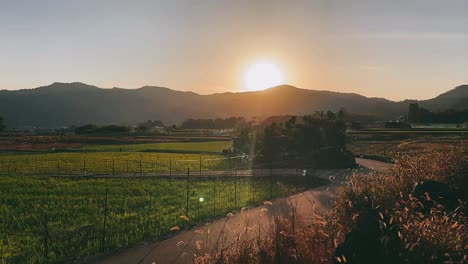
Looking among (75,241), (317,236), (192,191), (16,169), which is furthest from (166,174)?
(317,236)

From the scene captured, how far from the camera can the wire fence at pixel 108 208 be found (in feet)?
47.1

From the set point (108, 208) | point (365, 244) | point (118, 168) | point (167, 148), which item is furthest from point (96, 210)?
point (167, 148)

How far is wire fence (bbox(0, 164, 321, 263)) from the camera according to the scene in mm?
14367

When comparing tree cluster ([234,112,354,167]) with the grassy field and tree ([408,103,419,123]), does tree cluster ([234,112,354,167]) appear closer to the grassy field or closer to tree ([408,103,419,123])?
the grassy field

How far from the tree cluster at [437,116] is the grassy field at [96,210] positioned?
321 ft

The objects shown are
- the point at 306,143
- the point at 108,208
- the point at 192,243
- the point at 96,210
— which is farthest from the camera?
the point at 306,143

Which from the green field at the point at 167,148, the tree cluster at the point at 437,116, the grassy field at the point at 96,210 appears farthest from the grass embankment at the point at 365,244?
the tree cluster at the point at 437,116

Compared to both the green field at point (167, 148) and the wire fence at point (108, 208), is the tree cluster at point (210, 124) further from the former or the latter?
the wire fence at point (108, 208)

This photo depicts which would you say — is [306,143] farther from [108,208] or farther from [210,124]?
[210,124]

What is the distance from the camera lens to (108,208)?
21781mm

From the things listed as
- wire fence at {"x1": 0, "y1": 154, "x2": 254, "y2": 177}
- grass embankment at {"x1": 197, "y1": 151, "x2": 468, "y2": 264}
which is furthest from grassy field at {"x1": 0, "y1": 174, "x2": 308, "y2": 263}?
wire fence at {"x1": 0, "y1": 154, "x2": 254, "y2": 177}

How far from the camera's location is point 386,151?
54375 millimetres

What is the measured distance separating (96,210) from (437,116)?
118806 millimetres

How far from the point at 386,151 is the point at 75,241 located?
150 ft
